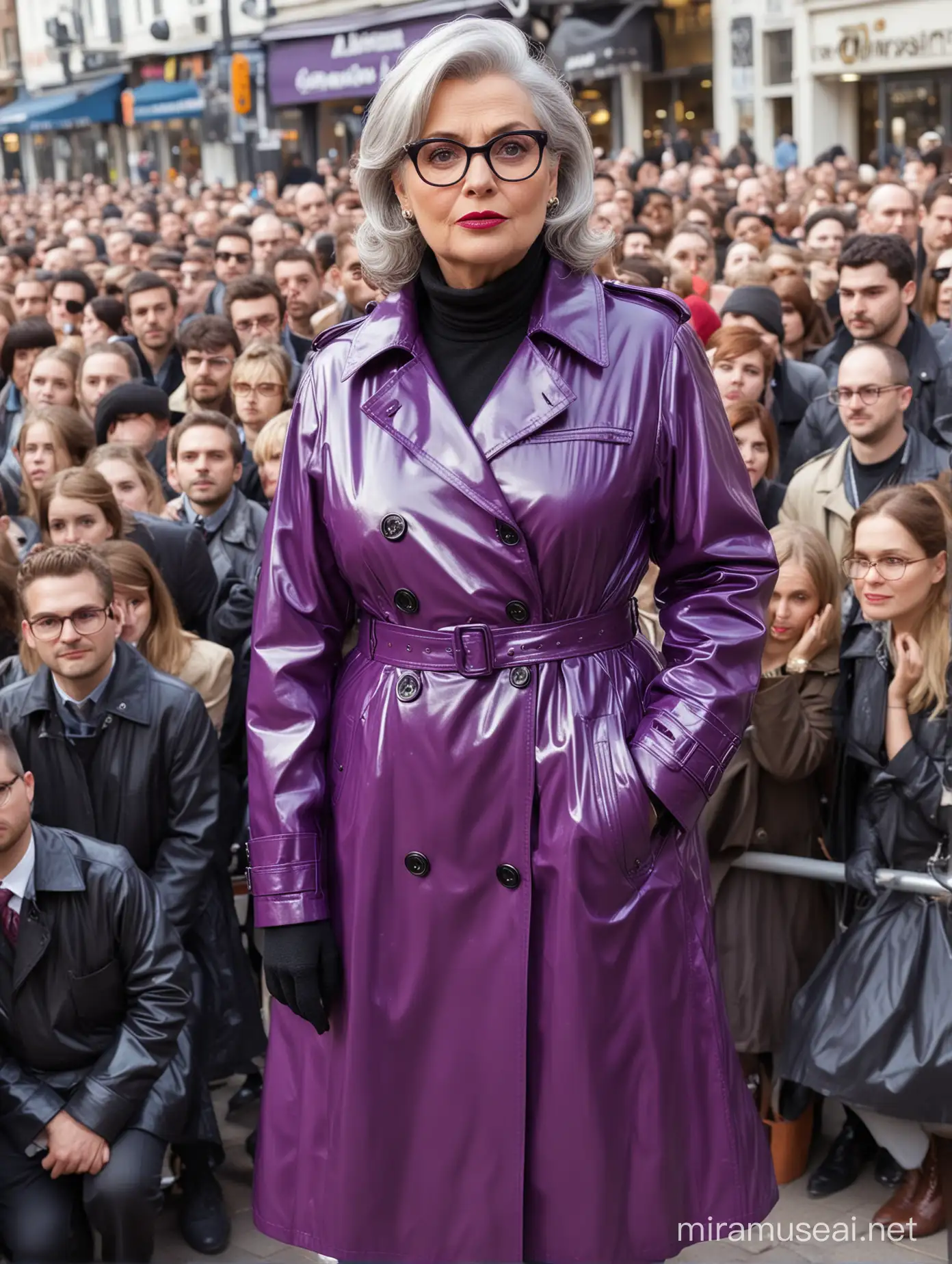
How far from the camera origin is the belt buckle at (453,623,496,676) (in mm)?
2541

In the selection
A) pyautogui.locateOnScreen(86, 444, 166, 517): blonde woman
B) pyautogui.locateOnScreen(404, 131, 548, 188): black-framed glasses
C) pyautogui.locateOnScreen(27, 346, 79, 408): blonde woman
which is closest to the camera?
pyautogui.locateOnScreen(404, 131, 548, 188): black-framed glasses

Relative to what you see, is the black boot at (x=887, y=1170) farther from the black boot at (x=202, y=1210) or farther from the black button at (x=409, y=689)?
the black button at (x=409, y=689)

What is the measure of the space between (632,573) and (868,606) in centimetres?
168

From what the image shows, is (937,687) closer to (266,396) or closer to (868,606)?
(868,606)

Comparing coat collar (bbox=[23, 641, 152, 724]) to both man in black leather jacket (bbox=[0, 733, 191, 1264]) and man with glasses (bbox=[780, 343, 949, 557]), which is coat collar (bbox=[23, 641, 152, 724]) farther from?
man with glasses (bbox=[780, 343, 949, 557])

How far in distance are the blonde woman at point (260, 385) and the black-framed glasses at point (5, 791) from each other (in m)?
3.49

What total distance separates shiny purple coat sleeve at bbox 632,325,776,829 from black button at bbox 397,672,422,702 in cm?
32

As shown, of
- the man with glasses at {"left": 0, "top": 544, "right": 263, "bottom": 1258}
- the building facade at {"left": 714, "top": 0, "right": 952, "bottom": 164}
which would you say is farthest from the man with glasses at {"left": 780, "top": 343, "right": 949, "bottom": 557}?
the building facade at {"left": 714, "top": 0, "right": 952, "bottom": 164}

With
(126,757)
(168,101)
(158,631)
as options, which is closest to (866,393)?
(158,631)

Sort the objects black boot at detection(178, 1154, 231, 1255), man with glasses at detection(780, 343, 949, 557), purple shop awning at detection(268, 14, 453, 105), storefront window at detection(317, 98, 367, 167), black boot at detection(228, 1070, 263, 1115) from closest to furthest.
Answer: black boot at detection(178, 1154, 231, 1255)
black boot at detection(228, 1070, 263, 1115)
man with glasses at detection(780, 343, 949, 557)
purple shop awning at detection(268, 14, 453, 105)
storefront window at detection(317, 98, 367, 167)

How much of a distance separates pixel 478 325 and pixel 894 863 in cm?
201

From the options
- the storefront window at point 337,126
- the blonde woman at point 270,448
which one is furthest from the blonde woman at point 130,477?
the storefront window at point 337,126

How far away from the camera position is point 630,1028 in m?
2.55

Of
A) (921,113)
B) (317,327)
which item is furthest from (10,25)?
(317,327)
